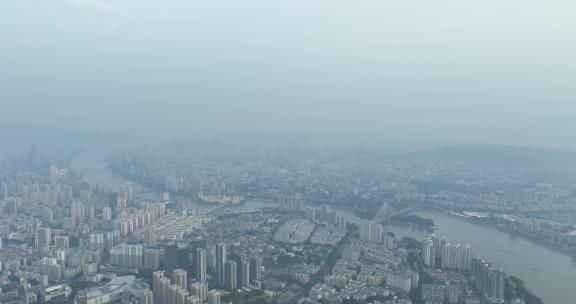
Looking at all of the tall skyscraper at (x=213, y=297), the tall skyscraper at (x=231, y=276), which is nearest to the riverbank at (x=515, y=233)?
the tall skyscraper at (x=231, y=276)

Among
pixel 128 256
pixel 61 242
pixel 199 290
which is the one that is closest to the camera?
pixel 199 290

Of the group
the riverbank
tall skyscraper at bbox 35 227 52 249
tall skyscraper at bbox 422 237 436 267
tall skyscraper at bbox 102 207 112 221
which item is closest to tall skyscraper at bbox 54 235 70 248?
tall skyscraper at bbox 35 227 52 249

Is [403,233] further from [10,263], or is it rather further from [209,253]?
[10,263]

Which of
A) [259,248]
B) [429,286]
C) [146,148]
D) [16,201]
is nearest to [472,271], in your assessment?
[429,286]

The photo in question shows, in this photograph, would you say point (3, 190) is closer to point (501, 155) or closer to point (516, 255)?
point (516, 255)

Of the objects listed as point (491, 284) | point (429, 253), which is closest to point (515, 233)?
point (429, 253)

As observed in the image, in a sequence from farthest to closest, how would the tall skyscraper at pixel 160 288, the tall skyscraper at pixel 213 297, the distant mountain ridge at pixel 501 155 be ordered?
the distant mountain ridge at pixel 501 155 → the tall skyscraper at pixel 160 288 → the tall skyscraper at pixel 213 297

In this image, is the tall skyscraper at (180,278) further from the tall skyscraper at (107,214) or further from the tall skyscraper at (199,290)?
the tall skyscraper at (107,214)

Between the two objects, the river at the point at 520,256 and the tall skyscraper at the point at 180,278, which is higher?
the tall skyscraper at the point at 180,278
